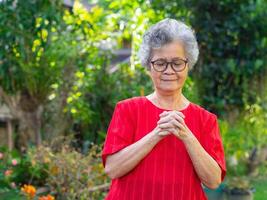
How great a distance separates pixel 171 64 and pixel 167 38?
0.11 meters

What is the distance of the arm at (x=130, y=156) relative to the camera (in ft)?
7.11

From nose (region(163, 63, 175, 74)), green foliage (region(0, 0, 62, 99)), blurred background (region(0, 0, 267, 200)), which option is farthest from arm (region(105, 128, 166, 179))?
green foliage (region(0, 0, 62, 99))

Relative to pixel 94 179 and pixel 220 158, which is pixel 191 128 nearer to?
pixel 220 158

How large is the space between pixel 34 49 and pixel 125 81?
2.00m

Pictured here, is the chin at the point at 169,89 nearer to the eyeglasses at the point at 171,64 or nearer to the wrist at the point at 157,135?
the eyeglasses at the point at 171,64

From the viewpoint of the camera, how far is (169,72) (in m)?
2.25

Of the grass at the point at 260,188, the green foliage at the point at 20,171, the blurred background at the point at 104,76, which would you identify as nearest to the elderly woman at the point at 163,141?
the green foliage at the point at 20,171

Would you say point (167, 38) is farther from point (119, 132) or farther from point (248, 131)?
point (248, 131)

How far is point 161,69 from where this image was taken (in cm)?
226

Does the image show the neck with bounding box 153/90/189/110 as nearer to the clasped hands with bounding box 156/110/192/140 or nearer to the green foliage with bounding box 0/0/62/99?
the clasped hands with bounding box 156/110/192/140

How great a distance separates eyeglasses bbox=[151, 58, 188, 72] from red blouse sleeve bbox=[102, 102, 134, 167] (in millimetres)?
221

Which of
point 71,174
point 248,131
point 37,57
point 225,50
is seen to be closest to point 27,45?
point 37,57

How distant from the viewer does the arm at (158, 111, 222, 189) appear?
2.15m

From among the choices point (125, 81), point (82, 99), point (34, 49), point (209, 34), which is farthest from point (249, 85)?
point (34, 49)
